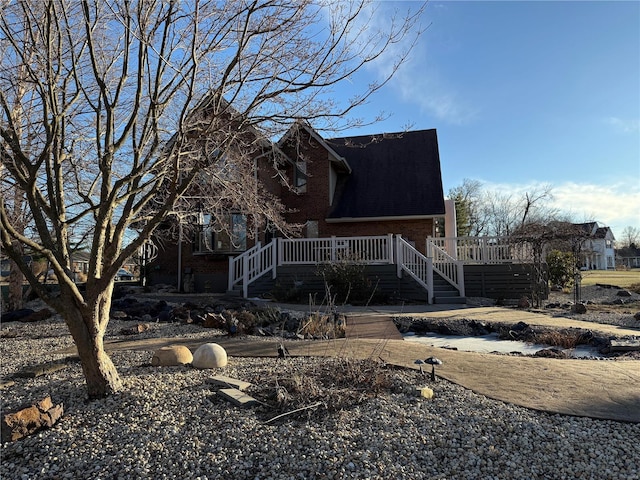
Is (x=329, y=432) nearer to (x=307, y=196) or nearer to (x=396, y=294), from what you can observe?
(x=396, y=294)

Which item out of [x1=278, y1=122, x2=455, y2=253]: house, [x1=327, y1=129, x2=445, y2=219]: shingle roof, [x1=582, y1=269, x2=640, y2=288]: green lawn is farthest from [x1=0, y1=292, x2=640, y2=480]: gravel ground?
[x1=582, y1=269, x2=640, y2=288]: green lawn

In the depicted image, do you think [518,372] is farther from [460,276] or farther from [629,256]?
[629,256]

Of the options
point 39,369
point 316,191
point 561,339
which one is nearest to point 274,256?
point 316,191

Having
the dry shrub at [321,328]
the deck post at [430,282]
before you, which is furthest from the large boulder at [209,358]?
the deck post at [430,282]

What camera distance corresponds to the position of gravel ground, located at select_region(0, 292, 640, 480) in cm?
288

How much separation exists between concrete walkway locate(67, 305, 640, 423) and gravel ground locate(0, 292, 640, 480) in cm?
25

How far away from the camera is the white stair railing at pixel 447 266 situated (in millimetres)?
13734

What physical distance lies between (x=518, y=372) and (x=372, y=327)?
3917 millimetres

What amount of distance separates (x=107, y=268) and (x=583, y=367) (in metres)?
5.28

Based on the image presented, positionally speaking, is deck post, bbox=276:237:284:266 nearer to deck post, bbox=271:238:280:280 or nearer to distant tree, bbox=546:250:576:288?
deck post, bbox=271:238:280:280

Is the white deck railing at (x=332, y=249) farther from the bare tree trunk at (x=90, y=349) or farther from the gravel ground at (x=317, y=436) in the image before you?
the bare tree trunk at (x=90, y=349)

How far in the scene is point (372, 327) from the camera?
340 inches

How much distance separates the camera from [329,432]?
3.29 m

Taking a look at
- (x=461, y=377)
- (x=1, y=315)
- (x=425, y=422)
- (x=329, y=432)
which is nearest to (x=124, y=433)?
(x=329, y=432)
